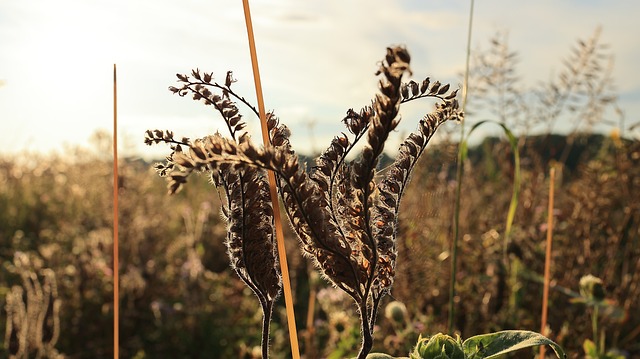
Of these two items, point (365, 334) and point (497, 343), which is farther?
point (497, 343)

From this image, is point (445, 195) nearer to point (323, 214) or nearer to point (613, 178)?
point (613, 178)

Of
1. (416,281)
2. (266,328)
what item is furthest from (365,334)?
(416,281)

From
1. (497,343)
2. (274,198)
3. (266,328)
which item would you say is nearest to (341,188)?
(274,198)

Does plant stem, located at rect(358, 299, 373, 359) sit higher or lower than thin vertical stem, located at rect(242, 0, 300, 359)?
lower

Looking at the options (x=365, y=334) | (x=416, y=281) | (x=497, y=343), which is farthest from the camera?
(x=416, y=281)

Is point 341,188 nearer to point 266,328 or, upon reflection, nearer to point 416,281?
point 266,328

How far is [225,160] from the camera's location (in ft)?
1.91

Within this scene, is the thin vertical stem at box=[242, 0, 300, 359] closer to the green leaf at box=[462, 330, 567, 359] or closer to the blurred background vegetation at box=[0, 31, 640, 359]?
the green leaf at box=[462, 330, 567, 359]

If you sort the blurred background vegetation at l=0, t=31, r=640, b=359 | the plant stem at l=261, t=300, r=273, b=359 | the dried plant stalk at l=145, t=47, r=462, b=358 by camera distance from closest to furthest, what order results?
the dried plant stalk at l=145, t=47, r=462, b=358 → the plant stem at l=261, t=300, r=273, b=359 → the blurred background vegetation at l=0, t=31, r=640, b=359

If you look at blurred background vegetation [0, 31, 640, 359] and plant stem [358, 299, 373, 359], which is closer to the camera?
plant stem [358, 299, 373, 359]

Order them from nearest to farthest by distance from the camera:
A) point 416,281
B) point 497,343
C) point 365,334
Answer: point 365,334 < point 497,343 < point 416,281

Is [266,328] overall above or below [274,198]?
below

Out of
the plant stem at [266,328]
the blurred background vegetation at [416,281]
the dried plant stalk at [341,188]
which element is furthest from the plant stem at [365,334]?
the blurred background vegetation at [416,281]

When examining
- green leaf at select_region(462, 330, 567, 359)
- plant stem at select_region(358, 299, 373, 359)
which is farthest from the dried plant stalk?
green leaf at select_region(462, 330, 567, 359)
